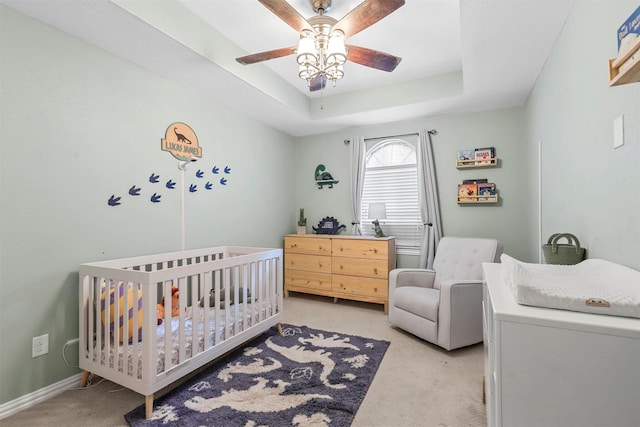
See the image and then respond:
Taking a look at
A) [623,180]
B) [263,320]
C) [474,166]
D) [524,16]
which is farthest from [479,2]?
[263,320]

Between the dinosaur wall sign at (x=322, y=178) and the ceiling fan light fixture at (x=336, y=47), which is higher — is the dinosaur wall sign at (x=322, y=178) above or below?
below

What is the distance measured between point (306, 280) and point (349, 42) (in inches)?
107

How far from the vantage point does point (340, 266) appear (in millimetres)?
3584

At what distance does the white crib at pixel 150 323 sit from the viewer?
1614mm

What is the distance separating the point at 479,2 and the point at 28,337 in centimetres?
326

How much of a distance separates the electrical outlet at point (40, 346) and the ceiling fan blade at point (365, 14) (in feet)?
8.42

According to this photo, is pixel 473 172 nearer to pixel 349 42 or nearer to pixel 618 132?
pixel 349 42

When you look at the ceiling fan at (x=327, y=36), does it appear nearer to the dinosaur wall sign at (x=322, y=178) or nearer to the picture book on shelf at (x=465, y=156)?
the picture book on shelf at (x=465, y=156)

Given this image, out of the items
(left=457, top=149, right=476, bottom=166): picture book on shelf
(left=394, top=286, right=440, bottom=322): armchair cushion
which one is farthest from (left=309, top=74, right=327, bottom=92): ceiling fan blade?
(left=457, top=149, right=476, bottom=166): picture book on shelf

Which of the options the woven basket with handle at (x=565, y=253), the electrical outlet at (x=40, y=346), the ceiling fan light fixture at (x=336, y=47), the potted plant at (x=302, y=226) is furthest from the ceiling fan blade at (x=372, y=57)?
the electrical outlet at (x=40, y=346)

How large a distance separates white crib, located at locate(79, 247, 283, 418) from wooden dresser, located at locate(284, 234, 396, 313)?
1385 millimetres

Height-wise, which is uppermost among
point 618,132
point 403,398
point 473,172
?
point 473,172

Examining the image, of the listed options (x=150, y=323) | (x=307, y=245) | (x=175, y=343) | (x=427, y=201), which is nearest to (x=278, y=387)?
(x=175, y=343)

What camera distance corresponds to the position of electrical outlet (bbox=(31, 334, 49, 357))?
176cm
